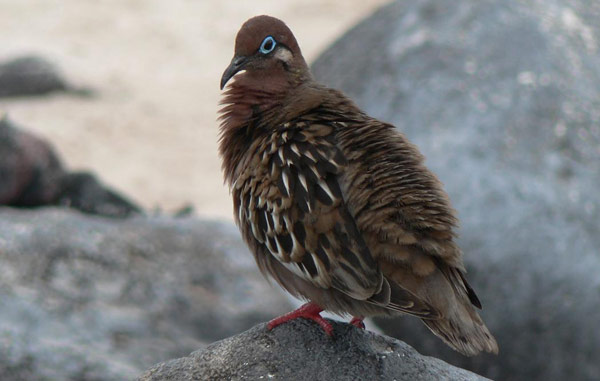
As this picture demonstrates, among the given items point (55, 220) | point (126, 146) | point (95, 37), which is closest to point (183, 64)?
point (95, 37)

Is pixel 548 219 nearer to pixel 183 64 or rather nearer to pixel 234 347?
pixel 234 347

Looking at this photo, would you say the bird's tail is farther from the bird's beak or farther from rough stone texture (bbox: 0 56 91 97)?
rough stone texture (bbox: 0 56 91 97)

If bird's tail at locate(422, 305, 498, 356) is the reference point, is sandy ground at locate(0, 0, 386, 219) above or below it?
above

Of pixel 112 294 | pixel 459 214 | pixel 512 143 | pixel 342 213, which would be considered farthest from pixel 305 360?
pixel 512 143

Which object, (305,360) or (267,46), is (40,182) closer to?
(267,46)

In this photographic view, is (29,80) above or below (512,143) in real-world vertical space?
above

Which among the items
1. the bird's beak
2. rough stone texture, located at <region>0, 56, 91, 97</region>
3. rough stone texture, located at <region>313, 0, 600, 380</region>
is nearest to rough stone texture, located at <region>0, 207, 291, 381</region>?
rough stone texture, located at <region>313, 0, 600, 380</region>

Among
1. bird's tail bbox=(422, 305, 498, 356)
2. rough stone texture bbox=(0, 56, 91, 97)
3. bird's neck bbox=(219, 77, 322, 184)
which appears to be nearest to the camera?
bird's tail bbox=(422, 305, 498, 356)
